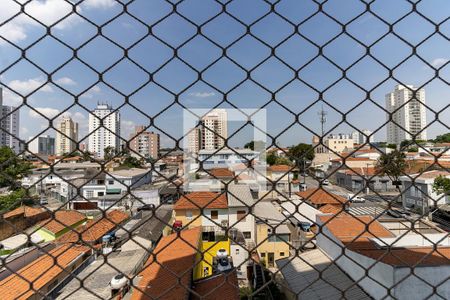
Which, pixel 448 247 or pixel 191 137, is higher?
pixel 191 137

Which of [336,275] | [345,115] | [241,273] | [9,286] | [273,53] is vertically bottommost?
[241,273]

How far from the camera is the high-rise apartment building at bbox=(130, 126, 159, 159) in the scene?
86 cm

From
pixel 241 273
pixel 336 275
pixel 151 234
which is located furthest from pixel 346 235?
pixel 151 234

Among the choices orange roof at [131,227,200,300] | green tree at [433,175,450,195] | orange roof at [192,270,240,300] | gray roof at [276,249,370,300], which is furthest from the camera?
green tree at [433,175,450,195]

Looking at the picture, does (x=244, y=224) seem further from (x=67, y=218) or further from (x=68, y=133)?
(x=68, y=133)

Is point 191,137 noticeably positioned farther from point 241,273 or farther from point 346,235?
point 241,273

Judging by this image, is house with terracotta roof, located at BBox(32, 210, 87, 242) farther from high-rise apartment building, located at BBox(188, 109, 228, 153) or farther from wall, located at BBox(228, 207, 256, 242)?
wall, located at BBox(228, 207, 256, 242)

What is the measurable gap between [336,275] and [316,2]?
434cm

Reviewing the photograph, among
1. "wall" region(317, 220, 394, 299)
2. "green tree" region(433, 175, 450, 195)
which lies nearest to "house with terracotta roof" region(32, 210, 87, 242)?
"wall" region(317, 220, 394, 299)

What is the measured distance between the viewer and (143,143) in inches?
45.3

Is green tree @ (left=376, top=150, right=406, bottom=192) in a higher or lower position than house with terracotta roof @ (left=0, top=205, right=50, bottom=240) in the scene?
higher

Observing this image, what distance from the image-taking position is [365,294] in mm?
3465

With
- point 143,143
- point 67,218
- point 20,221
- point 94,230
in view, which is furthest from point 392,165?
point 67,218

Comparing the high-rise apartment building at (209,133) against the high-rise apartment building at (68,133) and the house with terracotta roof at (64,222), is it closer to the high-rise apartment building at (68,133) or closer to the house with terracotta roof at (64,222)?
the high-rise apartment building at (68,133)
